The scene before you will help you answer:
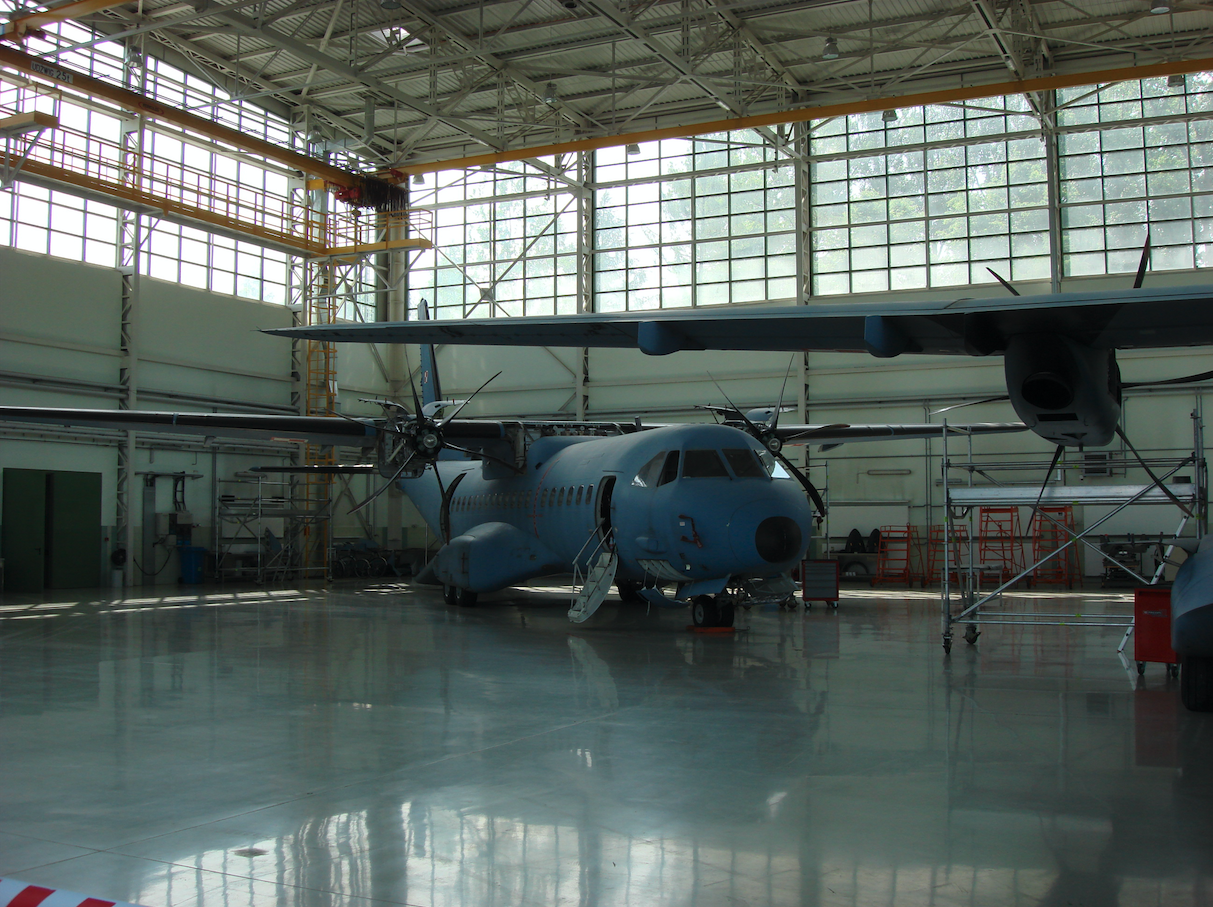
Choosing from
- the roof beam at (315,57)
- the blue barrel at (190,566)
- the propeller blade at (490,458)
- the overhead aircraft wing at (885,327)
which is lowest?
the blue barrel at (190,566)

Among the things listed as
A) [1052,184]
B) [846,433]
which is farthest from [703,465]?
[1052,184]

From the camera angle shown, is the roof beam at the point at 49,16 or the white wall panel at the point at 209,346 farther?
the white wall panel at the point at 209,346

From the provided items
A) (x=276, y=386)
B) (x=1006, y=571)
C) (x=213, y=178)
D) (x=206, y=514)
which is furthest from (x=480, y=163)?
(x=1006, y=571)

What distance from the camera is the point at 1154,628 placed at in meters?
9.58

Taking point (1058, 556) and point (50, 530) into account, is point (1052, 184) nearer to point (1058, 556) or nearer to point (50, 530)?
point (1058, 556)

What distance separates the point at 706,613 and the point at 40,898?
11772 mm

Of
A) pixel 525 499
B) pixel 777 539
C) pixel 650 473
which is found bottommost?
pixel 777 539

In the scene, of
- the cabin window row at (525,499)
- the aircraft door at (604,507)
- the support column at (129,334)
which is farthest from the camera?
the support column at (129,334)

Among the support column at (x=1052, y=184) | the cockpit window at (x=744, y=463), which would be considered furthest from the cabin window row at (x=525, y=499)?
the support column at (x=1052, y=184)

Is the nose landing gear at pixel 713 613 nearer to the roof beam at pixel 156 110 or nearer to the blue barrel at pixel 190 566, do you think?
the roof beam at pixel 156 110

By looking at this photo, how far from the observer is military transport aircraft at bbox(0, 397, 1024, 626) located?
44.1 feet

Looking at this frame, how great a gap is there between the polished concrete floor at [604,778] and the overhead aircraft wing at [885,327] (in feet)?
8.27

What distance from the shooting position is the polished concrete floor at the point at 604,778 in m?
4.36

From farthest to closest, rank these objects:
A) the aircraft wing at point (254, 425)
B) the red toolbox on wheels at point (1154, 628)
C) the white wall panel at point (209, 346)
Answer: the white wall panel at point (209, 346) → the aircraft wing at point (254, 425) → the red toolbox on wheels at point (1154, 628)
